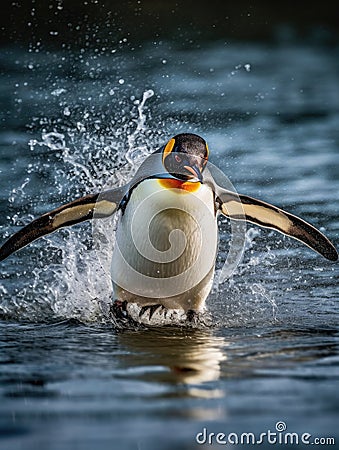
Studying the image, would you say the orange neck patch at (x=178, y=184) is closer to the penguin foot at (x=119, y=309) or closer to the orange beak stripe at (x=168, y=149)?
the orange beak stripe at (x=168, y=149)

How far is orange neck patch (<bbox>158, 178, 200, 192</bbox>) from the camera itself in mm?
3887

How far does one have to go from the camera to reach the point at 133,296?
4047 millimetres

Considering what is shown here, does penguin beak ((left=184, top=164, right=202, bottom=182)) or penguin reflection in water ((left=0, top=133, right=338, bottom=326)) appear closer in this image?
penguin beak ((left=184, top=164, right=202, bottom=182))

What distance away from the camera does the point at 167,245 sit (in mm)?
3951

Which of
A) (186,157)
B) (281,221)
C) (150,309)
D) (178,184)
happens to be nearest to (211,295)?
(281,221)

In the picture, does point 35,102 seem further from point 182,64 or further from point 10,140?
point 182,64

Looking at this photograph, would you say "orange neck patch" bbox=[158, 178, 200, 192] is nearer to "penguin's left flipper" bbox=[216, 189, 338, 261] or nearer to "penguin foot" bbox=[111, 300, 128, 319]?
"penguin's left flipper" bbox=[216, 189, 338, 261]

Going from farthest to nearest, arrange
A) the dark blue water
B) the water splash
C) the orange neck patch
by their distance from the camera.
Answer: the water splash → the orange neck patch → the dark blue water

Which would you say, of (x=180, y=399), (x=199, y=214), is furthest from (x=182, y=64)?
(x=180, y=399)

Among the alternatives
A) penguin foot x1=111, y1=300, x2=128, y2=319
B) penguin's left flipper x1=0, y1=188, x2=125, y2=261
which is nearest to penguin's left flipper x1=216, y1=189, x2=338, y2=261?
penguin's left flipper x1=0, y1=188, x2=125, y2=261

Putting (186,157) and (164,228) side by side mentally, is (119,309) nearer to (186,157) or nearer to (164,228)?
(164,228)

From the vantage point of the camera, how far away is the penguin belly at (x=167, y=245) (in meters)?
3.92

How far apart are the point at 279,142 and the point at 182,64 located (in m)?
3.25

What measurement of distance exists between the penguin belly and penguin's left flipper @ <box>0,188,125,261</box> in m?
0.14
